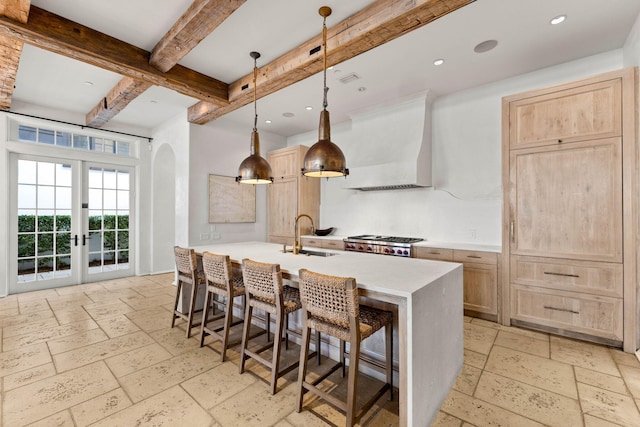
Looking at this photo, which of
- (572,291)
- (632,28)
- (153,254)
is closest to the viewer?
(632,28)

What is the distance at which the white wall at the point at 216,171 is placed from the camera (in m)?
4.75

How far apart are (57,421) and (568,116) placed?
4755 millimetres

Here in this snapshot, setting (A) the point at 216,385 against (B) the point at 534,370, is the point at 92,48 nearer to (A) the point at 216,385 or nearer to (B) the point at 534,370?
(A) the point at 216,385

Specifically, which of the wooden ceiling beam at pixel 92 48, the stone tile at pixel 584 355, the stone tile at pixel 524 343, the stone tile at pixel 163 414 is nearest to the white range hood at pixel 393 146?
the stone tile at pixel 524 343

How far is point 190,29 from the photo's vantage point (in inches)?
96.7

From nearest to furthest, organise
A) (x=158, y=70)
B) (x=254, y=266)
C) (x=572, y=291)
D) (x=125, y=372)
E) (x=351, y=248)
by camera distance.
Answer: (x=254, y=266) < (x=125, y=372) < (x=572, y=291) < (x=158, y=70) < (x=351, y=248)

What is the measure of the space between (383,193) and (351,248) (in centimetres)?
108

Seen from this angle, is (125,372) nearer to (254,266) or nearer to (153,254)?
(254,266)

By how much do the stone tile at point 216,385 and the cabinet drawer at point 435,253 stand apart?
2.46 meters

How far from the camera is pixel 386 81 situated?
11.7ft

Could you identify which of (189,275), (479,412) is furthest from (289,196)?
(479,412)

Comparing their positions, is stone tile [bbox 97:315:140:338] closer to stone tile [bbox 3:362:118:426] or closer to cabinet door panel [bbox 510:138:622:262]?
stone tile [bbox 3:362:118:426]

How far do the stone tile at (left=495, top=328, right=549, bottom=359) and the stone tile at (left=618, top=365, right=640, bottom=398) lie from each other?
472mm

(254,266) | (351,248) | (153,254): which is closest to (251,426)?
(254,266)
